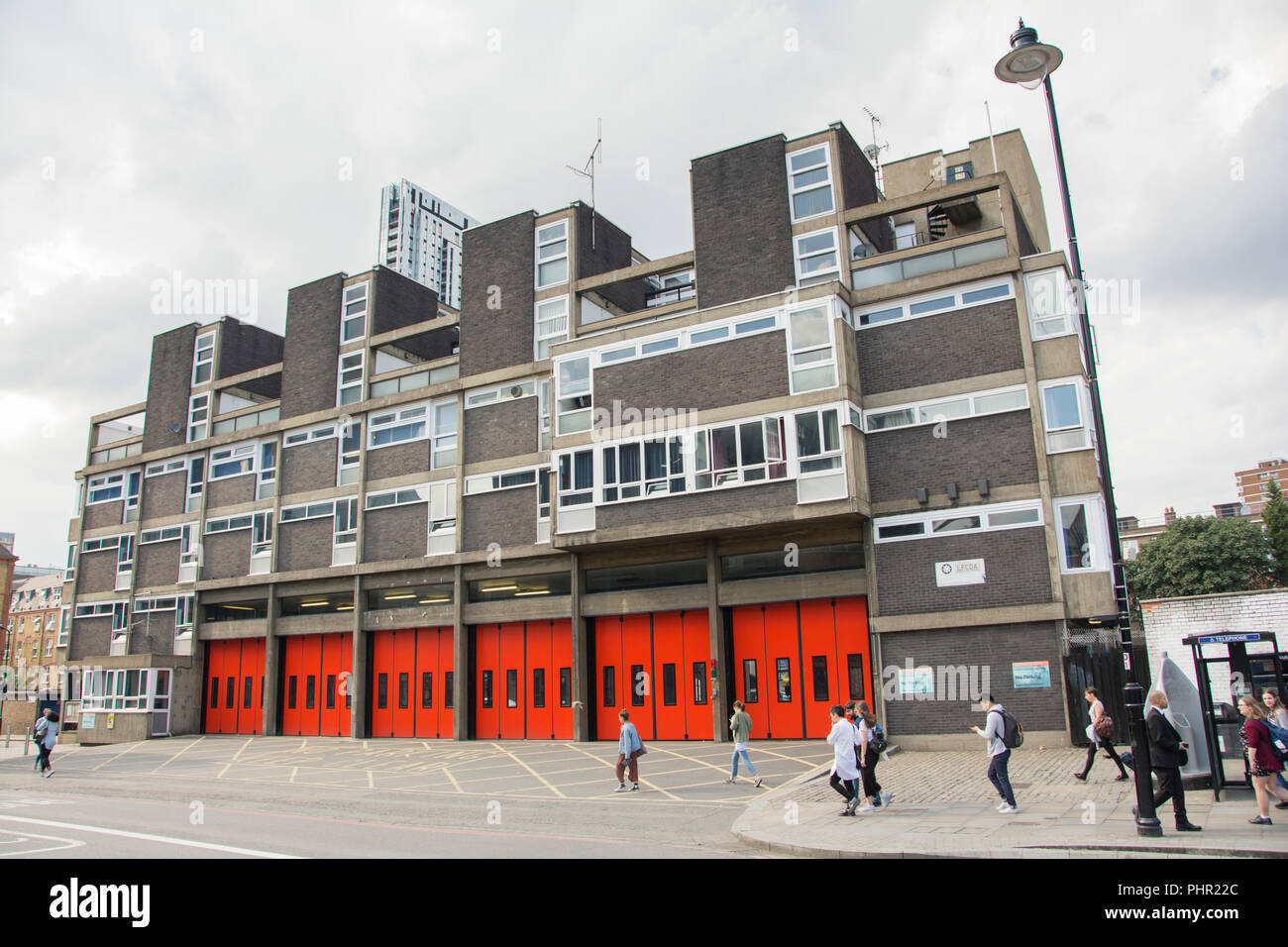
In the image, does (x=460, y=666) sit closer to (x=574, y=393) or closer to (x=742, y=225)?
(x=574, y=393)

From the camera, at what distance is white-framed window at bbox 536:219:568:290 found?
29.8 metres

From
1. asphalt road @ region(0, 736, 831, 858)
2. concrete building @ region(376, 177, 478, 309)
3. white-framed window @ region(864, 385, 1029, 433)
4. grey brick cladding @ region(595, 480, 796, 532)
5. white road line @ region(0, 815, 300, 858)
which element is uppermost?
concrete building @ region(376, 177, 478, 309)

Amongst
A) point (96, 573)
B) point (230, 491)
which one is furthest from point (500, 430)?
point (96, 573)

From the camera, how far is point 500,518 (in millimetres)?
28391

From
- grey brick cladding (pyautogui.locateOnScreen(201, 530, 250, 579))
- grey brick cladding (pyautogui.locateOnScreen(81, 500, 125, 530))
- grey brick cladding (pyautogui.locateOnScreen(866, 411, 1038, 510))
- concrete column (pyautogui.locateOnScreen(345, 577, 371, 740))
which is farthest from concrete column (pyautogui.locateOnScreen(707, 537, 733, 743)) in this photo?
grey brick cladding (pyautogui.locateOnScreen(81, 500, 125, 530))

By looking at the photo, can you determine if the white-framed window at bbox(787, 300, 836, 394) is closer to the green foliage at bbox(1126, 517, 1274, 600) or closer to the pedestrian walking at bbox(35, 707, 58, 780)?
the pedestrian walking at bbox(35, 707, 58, 780)

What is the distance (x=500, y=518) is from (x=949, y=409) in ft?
46.3

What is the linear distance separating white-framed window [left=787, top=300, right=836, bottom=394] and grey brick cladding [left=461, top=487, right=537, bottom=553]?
9.70 metres

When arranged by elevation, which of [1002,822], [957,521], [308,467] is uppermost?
[308,467]

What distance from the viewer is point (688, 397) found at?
77.5ft

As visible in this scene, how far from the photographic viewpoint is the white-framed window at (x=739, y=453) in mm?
22141

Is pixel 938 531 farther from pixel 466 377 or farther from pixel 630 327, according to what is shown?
pixel 466 377

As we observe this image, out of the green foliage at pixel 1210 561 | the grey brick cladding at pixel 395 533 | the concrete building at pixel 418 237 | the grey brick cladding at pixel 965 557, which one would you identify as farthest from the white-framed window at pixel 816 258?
the concrete building at pixel 418 237

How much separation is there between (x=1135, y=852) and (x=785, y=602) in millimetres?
15087
